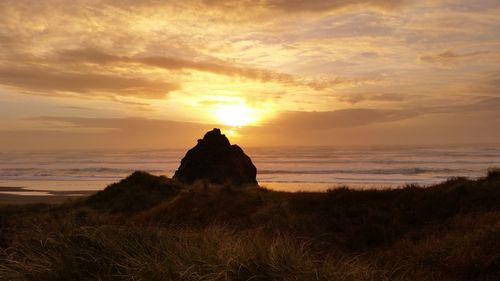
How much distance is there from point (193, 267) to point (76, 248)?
1.96m

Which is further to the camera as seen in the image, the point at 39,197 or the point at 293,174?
the point at 293,174

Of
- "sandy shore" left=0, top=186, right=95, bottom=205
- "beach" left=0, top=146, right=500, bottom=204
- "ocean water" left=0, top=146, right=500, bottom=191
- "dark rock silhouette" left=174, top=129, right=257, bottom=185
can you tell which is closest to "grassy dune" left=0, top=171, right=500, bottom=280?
"beach" left=0, top=146, right=500, bottom=204

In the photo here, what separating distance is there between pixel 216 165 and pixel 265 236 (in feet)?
60.5

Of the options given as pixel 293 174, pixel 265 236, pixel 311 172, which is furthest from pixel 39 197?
pixel 311 172

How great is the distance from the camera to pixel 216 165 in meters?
28.4

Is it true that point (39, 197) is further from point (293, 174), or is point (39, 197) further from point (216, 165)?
point (293, 174)

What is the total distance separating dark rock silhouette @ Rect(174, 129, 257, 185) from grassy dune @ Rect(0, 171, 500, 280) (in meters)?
5.81

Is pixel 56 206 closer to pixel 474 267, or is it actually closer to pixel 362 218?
pixel 362 218

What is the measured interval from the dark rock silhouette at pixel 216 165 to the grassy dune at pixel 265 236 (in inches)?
229

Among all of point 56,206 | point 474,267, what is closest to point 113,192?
point 56,206

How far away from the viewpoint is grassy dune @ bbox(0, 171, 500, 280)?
5738mm

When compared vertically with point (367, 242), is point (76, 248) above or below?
above

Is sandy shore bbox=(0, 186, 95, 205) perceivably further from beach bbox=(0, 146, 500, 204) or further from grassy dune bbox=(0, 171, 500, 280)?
grassy dune bbox=(0, 171, 500, 280)

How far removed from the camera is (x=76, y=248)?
6363mm
